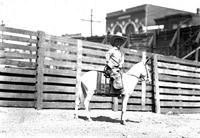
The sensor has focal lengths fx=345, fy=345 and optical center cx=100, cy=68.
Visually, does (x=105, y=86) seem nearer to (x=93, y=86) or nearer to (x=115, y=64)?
(x=93, y=86)

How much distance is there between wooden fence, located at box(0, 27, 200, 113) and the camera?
381 inches

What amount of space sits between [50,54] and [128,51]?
11.3 ft

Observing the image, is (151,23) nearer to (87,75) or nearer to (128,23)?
(128,23)

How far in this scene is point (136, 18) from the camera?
177ft

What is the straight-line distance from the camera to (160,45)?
102 ft

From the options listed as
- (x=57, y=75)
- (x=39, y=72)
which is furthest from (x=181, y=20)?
(x=39, y=72)

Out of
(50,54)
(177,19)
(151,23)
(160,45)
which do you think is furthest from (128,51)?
(151,23)

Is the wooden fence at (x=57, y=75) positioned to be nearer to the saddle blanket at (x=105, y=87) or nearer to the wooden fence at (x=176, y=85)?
the wooden fence at (x=176, y=85)

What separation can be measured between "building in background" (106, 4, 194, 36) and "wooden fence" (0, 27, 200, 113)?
3612cm

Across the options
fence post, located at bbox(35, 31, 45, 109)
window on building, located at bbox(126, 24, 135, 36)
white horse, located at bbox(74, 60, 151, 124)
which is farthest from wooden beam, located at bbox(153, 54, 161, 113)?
window on building, located at bbox(126, 24, 135, 36)

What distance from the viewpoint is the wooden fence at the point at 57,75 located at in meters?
9.69

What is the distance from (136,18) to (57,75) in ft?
147

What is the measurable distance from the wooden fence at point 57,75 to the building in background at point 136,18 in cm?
3612

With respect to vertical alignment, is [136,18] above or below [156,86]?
above
